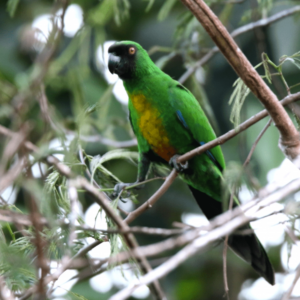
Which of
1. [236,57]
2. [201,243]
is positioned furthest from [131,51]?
[201,243]

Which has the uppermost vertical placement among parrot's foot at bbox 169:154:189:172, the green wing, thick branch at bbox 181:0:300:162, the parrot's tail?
thick branch at bbox 181:0:300:162

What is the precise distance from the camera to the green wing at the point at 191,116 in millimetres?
3402

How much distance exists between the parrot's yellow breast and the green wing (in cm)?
18

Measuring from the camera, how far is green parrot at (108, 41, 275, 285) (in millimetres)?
3369

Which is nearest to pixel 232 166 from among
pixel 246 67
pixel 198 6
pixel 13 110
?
pixel 246 67

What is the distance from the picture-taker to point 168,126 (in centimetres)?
337

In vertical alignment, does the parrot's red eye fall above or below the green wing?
above

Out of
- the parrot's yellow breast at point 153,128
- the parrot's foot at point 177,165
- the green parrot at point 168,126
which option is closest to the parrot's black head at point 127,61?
the green parrot at point 168,126

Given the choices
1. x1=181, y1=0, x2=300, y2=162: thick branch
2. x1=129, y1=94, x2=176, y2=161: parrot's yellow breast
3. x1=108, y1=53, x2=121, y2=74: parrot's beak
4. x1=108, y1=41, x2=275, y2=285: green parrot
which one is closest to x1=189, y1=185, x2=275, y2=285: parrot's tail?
x1=108, y1=41, x2=275, y2=285: green parrot

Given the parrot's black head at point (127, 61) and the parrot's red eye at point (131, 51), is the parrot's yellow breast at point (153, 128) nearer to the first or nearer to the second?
the parrot's black head at point (127, 61)

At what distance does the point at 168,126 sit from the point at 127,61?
2.36ft

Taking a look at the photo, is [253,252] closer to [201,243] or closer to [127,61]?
[127,61]

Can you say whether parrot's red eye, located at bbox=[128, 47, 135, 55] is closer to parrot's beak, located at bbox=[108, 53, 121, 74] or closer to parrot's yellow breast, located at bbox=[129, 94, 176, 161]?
parrot's beak, located at bbox=[108, 53, 121, 74]

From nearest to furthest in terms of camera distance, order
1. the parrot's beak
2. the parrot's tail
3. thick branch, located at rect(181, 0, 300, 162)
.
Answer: thick branch, located at rect(181, 0, 300, 162)
the parrot's tail
the parrot's beak
